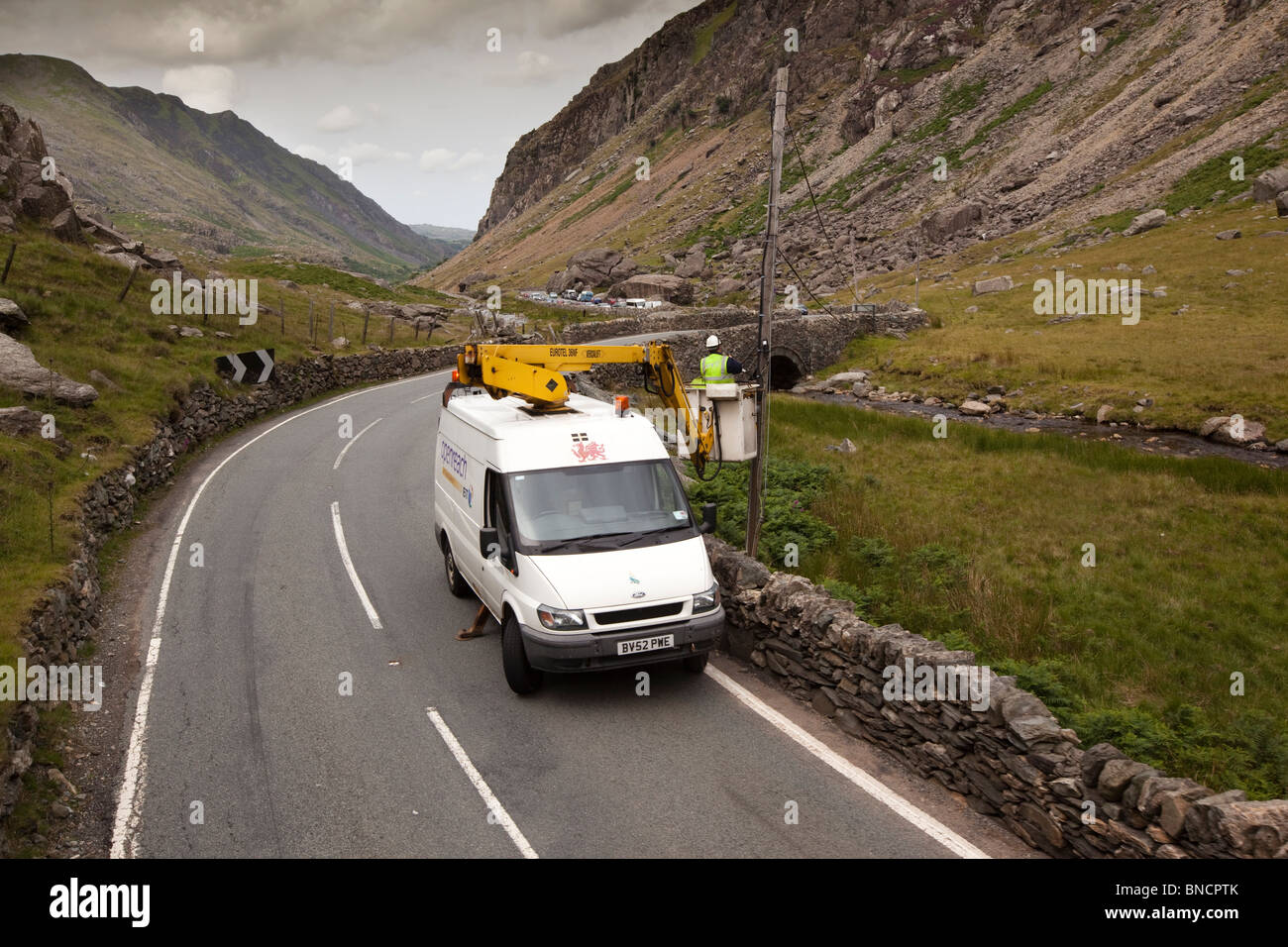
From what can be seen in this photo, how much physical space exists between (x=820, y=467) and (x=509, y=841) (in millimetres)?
14095

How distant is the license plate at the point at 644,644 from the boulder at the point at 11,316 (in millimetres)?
19803

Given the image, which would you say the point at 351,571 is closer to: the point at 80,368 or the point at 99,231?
the point at 80,368

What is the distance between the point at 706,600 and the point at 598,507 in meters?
1.60

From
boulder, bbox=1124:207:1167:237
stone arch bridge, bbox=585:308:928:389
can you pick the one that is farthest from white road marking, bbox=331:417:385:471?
boulder, bbox=1124:207:1167:237

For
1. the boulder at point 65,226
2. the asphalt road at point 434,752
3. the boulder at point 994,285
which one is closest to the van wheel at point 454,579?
the asphalt road at point 434,752

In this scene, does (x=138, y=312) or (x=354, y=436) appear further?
(x=138, y=312)

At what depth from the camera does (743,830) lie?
6.75 m

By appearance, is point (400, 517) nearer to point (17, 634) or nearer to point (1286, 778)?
point (17, 634)

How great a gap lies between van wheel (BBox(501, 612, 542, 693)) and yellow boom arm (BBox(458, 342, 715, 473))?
9.87 ft

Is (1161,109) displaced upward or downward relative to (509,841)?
upward

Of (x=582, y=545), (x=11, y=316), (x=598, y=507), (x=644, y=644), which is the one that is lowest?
(x=644, y=644)

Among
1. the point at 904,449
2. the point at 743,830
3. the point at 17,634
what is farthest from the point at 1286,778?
the point at 904,449

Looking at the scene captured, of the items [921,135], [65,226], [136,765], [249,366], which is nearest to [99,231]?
[65,226]

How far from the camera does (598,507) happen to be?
9.45m
